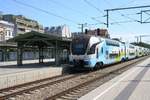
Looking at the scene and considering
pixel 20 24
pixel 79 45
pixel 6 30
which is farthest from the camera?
pixel 20 24

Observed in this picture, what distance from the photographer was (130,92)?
1427cm

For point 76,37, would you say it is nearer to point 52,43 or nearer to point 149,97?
point 52,43

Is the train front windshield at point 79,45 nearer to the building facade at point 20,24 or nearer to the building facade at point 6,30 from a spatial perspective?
the building facade at point 6,30

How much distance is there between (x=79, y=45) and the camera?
89.6 feet

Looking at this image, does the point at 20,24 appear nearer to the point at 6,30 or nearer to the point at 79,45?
the point at 6,30

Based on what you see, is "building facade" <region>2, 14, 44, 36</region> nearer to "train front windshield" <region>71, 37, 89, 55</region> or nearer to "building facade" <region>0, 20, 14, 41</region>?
"building facade" <region>0, 20, 14, 41</region>

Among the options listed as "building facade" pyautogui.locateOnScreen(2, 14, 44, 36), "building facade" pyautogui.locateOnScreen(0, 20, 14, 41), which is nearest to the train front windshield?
"building facade" pyautogui.locateOnScreen(0, 20, 14, 41)

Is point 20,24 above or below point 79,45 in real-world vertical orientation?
above

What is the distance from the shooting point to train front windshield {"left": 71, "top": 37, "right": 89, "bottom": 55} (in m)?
27.0

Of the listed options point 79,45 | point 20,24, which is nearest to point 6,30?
point 20,24

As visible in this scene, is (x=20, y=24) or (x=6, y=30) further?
(x=20, y=24)

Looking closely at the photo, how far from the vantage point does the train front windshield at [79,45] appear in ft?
88.7

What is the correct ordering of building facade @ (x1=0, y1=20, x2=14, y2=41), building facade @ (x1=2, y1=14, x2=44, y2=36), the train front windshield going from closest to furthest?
the train front windshield
building facade @ (x1=0, y1=20, x2=14, y2=41)
building facade @ (x1=2, y1=14, x2=44, y2=36)

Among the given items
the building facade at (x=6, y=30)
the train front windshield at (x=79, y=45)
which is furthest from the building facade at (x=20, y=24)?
the train front windshield at (x=79, y=45)
